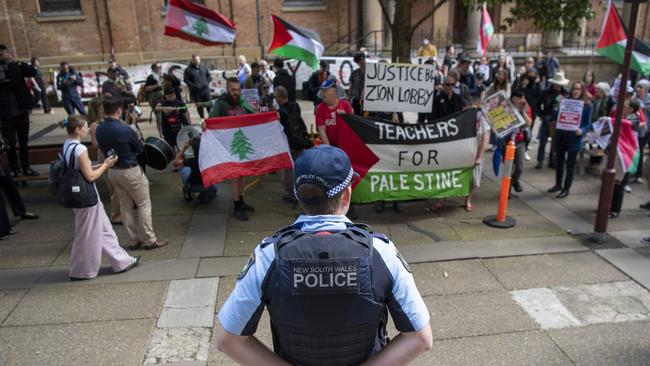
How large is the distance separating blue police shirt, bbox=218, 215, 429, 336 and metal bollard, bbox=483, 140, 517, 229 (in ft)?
16.3

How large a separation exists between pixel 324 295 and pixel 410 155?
5.25 m

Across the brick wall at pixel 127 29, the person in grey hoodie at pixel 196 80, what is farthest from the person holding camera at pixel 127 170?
the brick wall at pixel 127 29

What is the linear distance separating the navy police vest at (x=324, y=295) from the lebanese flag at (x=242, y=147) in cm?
509

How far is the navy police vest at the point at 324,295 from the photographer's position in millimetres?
1688

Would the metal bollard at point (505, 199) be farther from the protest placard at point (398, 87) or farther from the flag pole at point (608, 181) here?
the protest placard at point (398, 87)

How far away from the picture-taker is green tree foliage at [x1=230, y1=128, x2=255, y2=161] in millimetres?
6820

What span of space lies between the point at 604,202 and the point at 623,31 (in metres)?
3.05

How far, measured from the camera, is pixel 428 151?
6785 millimetres

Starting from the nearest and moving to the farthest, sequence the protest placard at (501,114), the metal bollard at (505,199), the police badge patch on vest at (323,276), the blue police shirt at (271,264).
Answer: the police badge patch on vest at (323,276)
the blue police shirt at (271,264)
the metal bollard at (505,199)
the protest placard at (501,114)

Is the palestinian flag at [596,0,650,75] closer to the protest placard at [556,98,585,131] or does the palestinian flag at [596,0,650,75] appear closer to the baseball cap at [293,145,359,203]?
the protest placard at [556,98,585,131]

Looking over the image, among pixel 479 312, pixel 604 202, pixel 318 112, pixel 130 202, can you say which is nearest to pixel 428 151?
pixel 318 112

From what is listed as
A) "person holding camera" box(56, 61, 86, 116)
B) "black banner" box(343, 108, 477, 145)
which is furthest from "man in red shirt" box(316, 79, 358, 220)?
"person holding camera" box(56, 61, 86, 116)

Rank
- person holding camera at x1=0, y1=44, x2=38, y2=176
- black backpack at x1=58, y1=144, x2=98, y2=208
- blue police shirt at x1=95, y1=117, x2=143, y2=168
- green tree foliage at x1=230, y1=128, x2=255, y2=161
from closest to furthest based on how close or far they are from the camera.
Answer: black backpack at x1=58, y1=144, x2=98, y2=208
blue police shirt at x1=95, y1=117, x2=143, y2=168
green tree foliage at x1=230, y1=128, x2=255, y2=161
person holding camera at x1=0, y1=44, x2=38, y2=176

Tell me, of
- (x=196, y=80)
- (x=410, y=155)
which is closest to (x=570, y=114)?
(x=410, y=155)
